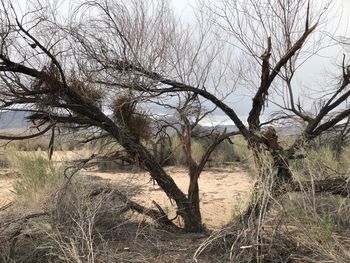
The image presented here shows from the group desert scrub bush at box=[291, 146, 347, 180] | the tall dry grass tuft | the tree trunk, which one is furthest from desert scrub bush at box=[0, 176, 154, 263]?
desert scrub bush at box=[291, 146, 347, 180]

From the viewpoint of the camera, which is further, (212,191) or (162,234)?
(212,191)

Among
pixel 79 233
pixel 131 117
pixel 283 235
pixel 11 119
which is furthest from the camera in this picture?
pixel 131 117

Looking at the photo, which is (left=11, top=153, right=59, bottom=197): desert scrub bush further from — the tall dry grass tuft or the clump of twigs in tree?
the tall dry grass tuft

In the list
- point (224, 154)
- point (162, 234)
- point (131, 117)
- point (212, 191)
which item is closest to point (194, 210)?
point (162, 234)

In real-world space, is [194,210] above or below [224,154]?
below

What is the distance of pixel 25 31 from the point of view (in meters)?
5.79

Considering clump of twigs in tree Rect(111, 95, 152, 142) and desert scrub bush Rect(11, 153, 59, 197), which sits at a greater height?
clump of twigs in tree Rect(111, 95, 152, 142)

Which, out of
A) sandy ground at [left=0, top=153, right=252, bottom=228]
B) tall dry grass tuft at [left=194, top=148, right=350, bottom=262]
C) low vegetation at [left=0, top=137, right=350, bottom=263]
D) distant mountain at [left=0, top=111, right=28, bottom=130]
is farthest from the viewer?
sandy ground at [left=0, top=153, right=252, bottom=228]

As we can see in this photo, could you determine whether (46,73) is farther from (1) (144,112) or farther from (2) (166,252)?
(2) (166,252)

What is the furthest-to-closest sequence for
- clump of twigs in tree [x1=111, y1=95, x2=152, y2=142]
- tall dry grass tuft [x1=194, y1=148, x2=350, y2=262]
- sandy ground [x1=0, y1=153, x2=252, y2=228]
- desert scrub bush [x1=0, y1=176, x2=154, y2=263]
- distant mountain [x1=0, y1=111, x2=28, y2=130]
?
sandy ground [x1=0, y1=153, x2=252, y2=228] → clump of twigs in tree [x1=111, y1=95, x2=152, y2=142] → distant mountain [x1=0, y1=111, x2=28, y2=130] → desert scrub bush [x1=0, y1=176, x2=154, y2=263] → tall dry grass tuft [x1=194, y1=148, x2=350, y2=262]

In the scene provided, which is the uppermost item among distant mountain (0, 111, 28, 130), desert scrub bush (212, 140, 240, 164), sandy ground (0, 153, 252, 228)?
desert scrub bush (212, 140, 240, 164)

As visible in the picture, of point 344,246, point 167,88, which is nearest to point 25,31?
point 167,88

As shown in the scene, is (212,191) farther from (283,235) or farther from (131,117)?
(283,235)

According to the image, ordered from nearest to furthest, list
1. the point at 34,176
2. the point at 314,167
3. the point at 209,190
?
the point at 314,167 → the point at 34,176 → the point at 209,190
